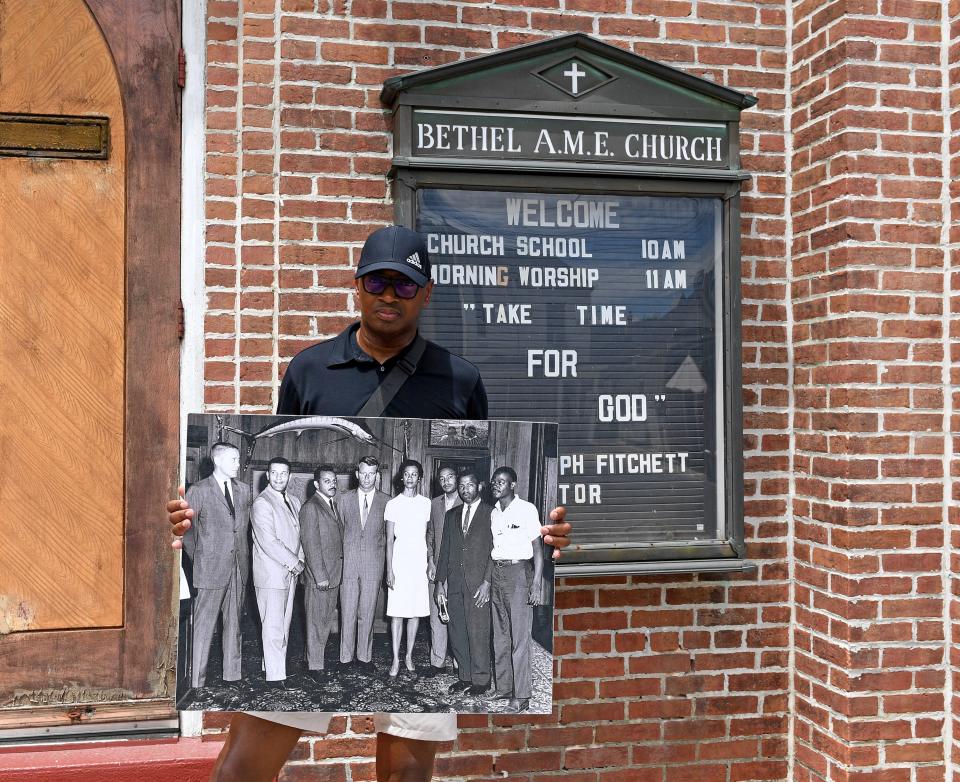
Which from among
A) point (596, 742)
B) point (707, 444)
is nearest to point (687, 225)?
point (707, 444)

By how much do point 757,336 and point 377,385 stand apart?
1876mm

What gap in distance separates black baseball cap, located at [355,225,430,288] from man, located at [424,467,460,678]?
55 cm

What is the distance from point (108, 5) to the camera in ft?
12.4

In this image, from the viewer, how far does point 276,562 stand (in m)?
2.63

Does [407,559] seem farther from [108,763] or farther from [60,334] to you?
[60,334]

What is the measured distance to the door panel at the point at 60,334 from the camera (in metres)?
3.71

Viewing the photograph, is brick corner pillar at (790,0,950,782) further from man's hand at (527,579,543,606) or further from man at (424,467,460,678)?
man at (424,467,460,678)

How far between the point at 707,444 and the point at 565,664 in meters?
1.03

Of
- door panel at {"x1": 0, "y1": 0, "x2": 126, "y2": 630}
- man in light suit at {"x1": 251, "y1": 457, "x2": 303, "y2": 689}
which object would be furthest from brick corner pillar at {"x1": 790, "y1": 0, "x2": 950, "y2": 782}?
door panel at {"x1": 0, "y1": 0, "x2": 126, "y2": 630}

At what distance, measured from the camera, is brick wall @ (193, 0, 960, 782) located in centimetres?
364

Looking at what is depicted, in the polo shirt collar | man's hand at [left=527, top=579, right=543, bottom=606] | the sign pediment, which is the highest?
the sign pediment

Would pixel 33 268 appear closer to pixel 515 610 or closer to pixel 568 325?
pixel 568 325

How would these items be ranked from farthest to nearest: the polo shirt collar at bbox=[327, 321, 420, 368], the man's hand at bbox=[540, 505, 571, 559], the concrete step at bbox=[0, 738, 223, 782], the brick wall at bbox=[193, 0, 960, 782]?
the brick wall at bbox=[193, 0, 960, 782]
the concrete step at bbox=[0, 738, 223, 782]
the polo shirt collar at bbox=[327, 321, 420, 368]
the man's hand at bbox=[540, 505, 571, 559]

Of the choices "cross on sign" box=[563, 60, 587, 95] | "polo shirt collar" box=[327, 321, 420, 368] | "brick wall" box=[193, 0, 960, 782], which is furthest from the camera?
"cross on sign" box=[563, 60, 587, 95]
